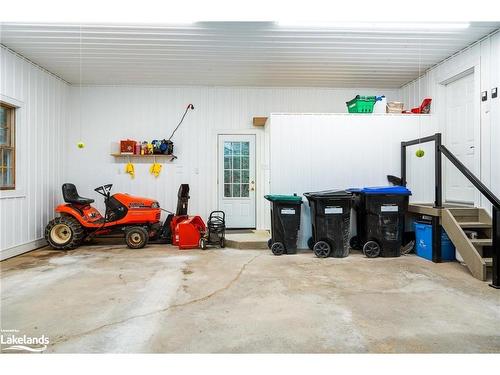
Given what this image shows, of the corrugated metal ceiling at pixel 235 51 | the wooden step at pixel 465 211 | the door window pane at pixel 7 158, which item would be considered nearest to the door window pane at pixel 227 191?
the corrugated metal ceiling at pixel 235 51

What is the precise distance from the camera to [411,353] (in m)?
2.11

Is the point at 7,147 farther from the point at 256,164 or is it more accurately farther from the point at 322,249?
the point at 322,249

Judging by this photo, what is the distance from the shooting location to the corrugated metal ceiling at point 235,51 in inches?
173

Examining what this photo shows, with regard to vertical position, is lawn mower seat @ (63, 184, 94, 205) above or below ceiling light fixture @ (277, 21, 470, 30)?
below

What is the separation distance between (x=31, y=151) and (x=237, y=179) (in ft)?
12.4

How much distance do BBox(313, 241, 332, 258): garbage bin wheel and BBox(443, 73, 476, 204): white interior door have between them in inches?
93.3

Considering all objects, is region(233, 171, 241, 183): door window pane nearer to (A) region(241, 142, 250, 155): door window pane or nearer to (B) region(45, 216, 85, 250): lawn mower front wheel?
(A) region(241, 142, 250, 155): door window pane

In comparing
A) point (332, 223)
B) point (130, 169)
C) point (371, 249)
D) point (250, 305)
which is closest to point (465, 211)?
point (371, 249)

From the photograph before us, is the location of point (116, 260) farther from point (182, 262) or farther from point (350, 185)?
point (350, 185)

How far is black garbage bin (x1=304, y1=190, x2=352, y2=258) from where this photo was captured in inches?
189

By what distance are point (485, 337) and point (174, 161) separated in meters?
5.74

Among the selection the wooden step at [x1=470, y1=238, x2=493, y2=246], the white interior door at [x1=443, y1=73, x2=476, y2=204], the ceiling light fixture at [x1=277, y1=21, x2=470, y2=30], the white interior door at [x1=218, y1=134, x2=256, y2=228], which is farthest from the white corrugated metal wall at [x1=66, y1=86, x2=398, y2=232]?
the wooden step at [x1=470, y1=238, x2=493, y2=246]

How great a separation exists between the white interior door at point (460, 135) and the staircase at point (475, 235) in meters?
0.49

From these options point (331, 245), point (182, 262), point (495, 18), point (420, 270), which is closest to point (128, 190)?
point (182, 262)
